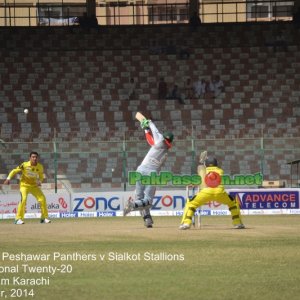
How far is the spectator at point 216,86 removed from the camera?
4472 cm

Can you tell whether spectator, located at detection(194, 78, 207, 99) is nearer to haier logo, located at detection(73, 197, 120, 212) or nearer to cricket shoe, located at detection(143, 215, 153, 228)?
haier logo, located at detection(73, 197, 120, 212)

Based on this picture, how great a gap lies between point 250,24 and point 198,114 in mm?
5754

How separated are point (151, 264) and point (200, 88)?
30.0 metres

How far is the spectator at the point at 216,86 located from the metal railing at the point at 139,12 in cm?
379

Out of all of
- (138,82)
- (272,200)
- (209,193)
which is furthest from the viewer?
(138,82)

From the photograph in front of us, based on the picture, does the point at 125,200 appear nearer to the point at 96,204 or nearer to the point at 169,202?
the point at 96,204

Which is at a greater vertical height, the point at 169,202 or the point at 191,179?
the point at 191,179

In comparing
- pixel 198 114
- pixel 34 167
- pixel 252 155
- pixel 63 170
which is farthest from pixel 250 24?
pixel 34 167

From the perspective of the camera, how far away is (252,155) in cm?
3741

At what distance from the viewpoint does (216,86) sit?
44.9 meters

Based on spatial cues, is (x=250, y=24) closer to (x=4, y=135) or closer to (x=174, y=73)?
(x=174, y=73)

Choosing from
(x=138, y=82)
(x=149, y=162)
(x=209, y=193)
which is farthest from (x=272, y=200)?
(x=209, y=193)

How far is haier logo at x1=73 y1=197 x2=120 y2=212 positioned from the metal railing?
13.5 metres

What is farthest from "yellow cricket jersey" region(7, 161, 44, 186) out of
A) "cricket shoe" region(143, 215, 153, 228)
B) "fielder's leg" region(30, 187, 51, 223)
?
"cricket shoe" region(143, 215, 153, 228)
